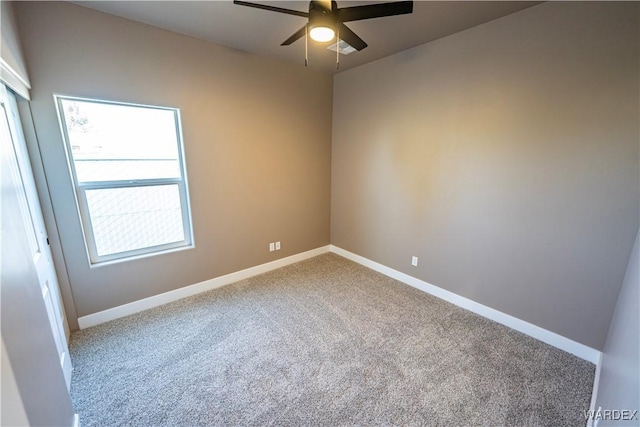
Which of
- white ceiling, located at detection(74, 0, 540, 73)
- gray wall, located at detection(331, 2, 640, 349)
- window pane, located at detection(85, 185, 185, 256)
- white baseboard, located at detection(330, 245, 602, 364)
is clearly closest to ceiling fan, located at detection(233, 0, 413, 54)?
white ceiling, located at detection(74, 0, 540, 73)

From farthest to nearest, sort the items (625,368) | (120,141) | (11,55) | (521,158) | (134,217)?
(134,217), (120,141), (521,158), (11,55), (625,368)

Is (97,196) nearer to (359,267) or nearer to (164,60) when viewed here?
(164,60)

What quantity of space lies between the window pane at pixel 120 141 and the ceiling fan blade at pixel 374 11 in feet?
6.29

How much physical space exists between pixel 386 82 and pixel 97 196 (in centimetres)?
327

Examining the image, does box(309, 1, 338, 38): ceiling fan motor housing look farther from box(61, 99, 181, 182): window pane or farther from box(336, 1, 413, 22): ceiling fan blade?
box(61, 99, 181, 182): window pane

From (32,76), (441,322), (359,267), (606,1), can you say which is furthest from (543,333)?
(32,76)

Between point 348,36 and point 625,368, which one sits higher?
point 348,36

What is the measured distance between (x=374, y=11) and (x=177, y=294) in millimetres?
3148

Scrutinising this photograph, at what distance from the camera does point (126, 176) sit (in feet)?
8.02

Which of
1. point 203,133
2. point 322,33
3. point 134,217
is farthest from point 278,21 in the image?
point 134,217

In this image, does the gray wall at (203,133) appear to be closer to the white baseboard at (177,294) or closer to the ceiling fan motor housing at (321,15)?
the white baseboard at (177,294)

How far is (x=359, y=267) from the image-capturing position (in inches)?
146

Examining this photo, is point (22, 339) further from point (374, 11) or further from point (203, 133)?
point (374, 11)

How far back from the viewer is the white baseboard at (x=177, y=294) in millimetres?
2386
